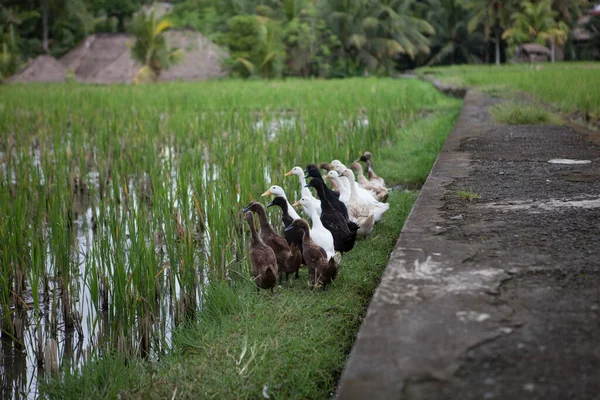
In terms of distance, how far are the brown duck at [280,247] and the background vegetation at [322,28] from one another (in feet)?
65.2

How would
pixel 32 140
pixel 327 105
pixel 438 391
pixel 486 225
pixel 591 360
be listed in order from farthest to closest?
pixel 327 105 → pixel 32 140 → pixel 486 225 → pixel 591 360 → pixel 438 391

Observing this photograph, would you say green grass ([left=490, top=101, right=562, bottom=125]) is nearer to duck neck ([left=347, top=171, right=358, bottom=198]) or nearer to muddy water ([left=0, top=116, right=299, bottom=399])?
duck neck ([left=347, top=171, right=358, bottom=198])

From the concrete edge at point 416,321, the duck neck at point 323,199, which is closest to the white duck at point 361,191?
the duck neck at point 323,199

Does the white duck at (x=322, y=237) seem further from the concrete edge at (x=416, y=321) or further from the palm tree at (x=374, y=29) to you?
the palm tree at (x=374, y=29)

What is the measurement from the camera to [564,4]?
30.8 meters

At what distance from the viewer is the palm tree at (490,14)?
29.2 m

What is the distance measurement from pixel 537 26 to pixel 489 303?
30.4 meters

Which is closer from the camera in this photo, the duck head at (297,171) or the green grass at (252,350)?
the green grass at (252,350)

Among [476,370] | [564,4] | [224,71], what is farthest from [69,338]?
[564,4]

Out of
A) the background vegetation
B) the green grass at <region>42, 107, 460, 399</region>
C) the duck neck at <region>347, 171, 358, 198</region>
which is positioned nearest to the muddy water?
the green grass at <region>42, 107, 460, 399</region>

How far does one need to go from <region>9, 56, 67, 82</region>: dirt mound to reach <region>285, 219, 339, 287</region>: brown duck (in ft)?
75.4

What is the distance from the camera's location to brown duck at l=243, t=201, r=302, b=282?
3426 millimetres

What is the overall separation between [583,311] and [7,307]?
7.67 ft

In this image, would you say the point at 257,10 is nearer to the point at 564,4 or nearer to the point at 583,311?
the point at 564,4
